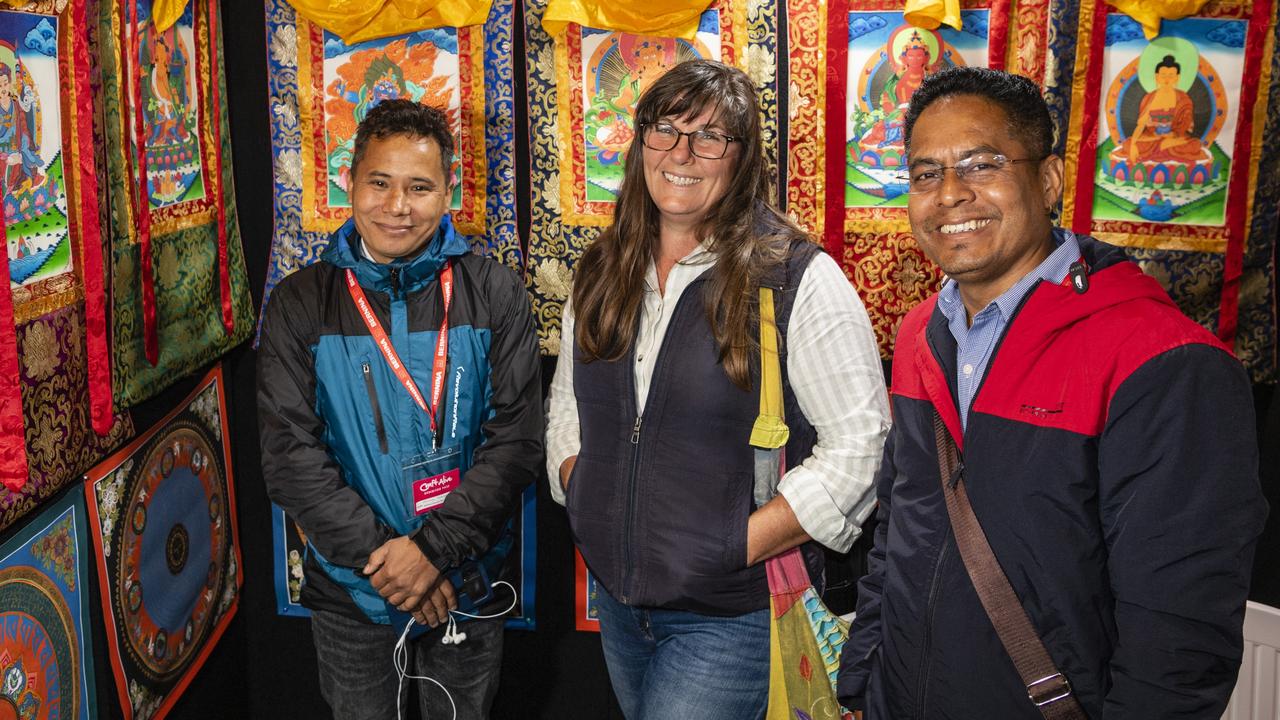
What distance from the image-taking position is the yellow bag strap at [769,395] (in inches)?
73.9

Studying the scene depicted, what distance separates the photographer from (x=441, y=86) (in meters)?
2.97

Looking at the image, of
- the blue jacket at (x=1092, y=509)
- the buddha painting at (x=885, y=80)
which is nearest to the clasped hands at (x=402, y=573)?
the blue jacket at (x=1092, y=509)

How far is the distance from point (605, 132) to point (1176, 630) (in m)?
2.13

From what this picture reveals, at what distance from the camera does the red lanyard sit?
230 cm

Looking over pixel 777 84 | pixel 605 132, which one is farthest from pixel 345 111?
pixel 777 84

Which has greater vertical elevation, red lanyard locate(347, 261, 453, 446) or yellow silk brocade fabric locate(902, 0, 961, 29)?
yellow silk brocade fabric locate(902, 0, 961, 29)

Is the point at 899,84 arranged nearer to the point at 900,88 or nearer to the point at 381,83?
the point at 900,88

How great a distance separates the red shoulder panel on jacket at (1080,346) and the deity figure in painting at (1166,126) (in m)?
1.55

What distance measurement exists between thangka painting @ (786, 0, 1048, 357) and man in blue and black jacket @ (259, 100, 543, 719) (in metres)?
1.03

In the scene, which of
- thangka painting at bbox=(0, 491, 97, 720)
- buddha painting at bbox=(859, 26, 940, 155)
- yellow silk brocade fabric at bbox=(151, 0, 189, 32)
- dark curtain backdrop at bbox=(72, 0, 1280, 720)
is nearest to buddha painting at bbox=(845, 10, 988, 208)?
buddha painting at bbox=(859, 26, 940, 155)

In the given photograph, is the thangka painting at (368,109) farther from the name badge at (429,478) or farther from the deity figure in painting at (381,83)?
the name badge at (429,478)

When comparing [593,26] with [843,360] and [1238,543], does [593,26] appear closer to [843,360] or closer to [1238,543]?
[843,360]

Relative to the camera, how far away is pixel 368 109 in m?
2.98

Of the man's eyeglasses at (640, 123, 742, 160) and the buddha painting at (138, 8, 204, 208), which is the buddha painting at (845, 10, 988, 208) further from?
the buddha painting at (138, 8, 204, 208)
